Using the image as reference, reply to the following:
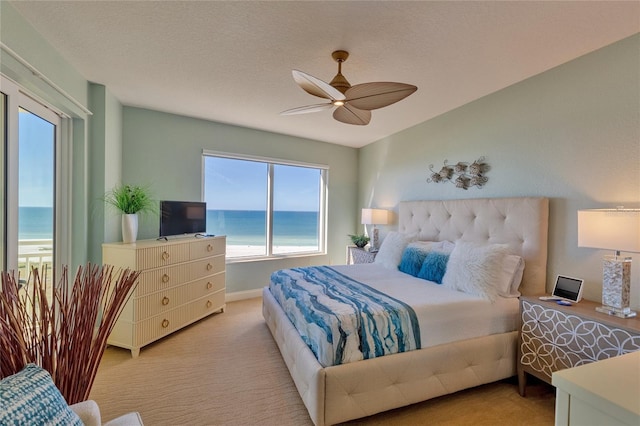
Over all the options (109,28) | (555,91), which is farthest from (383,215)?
(109,28)

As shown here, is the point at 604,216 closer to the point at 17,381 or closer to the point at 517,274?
the point at 517,274

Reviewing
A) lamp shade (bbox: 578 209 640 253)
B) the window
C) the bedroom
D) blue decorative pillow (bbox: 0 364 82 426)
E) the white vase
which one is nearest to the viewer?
blue decorative pillow (bbox: 0 364 82 426)

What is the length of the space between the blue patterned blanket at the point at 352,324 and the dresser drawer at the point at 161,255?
1481mm

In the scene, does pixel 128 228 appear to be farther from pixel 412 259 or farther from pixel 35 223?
pixel 412 259

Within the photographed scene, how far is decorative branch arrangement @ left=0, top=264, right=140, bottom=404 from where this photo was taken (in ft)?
3.43

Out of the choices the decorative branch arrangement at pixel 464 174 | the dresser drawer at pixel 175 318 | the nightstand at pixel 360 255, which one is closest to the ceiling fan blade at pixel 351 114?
the decorative branch arrangement at pixel 464 174

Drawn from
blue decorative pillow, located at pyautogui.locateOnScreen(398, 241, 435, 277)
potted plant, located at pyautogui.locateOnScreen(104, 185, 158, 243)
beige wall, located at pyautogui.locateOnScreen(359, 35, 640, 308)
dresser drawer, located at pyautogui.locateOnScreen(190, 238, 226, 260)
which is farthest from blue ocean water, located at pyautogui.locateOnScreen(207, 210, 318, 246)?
beige wall, located at pyautogui.locateOnScreen(359, 35, 640, 308)

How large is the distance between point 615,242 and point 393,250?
1845 mm

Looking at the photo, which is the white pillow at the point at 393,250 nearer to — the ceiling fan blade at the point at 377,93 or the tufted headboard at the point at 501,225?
the tufted headboard at the point at 501,225

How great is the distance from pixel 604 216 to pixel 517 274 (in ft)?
2.76

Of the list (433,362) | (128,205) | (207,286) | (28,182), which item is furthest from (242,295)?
(433,362)

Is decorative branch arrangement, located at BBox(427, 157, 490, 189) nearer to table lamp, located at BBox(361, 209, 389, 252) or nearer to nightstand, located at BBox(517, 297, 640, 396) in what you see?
table lamp, located at BBox(361, 209, 389, 252)

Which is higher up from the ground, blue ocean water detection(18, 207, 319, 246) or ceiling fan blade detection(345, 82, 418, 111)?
ceiling fan blade detection(345, 82, 418, 111)

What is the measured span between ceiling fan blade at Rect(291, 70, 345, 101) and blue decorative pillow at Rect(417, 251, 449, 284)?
1.74 meters
